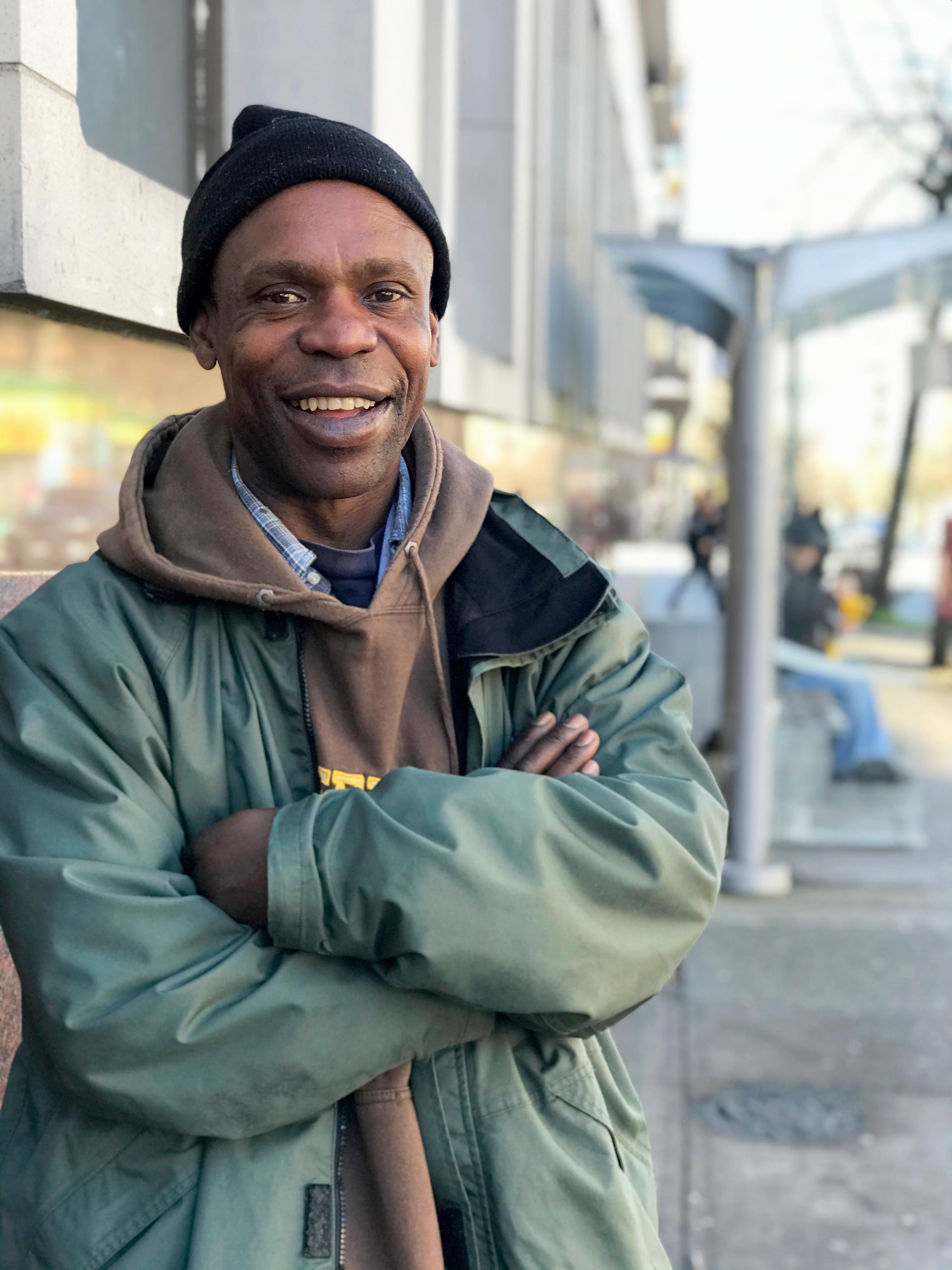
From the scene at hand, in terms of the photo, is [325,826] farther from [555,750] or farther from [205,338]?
[205,338]

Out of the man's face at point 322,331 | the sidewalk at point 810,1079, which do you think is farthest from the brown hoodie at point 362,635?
the sidewalk at point 810,1079

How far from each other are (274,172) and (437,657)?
2.16ft

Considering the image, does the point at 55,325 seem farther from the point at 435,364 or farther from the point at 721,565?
the point at 721,565

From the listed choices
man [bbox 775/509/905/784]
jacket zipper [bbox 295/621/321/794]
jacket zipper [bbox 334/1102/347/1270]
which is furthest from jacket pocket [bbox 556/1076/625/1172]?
man [bbox 775/509/905/784]

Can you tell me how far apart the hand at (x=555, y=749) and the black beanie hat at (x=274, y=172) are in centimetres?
71

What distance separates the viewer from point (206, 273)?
1914mm

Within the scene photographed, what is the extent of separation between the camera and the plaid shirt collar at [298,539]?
1.91 metres

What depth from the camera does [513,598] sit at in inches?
76.2

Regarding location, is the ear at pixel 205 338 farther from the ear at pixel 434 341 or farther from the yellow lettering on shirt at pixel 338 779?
the yellow lettering on shirt at pixel 338 779

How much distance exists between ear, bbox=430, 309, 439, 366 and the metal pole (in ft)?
18.0

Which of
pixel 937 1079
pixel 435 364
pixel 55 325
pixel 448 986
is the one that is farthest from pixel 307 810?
pixel 937 1079

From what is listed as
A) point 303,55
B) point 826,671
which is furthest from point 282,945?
point 826,671

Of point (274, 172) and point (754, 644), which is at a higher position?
point (274, 172)

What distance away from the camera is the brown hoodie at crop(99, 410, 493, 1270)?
66.4 inches
